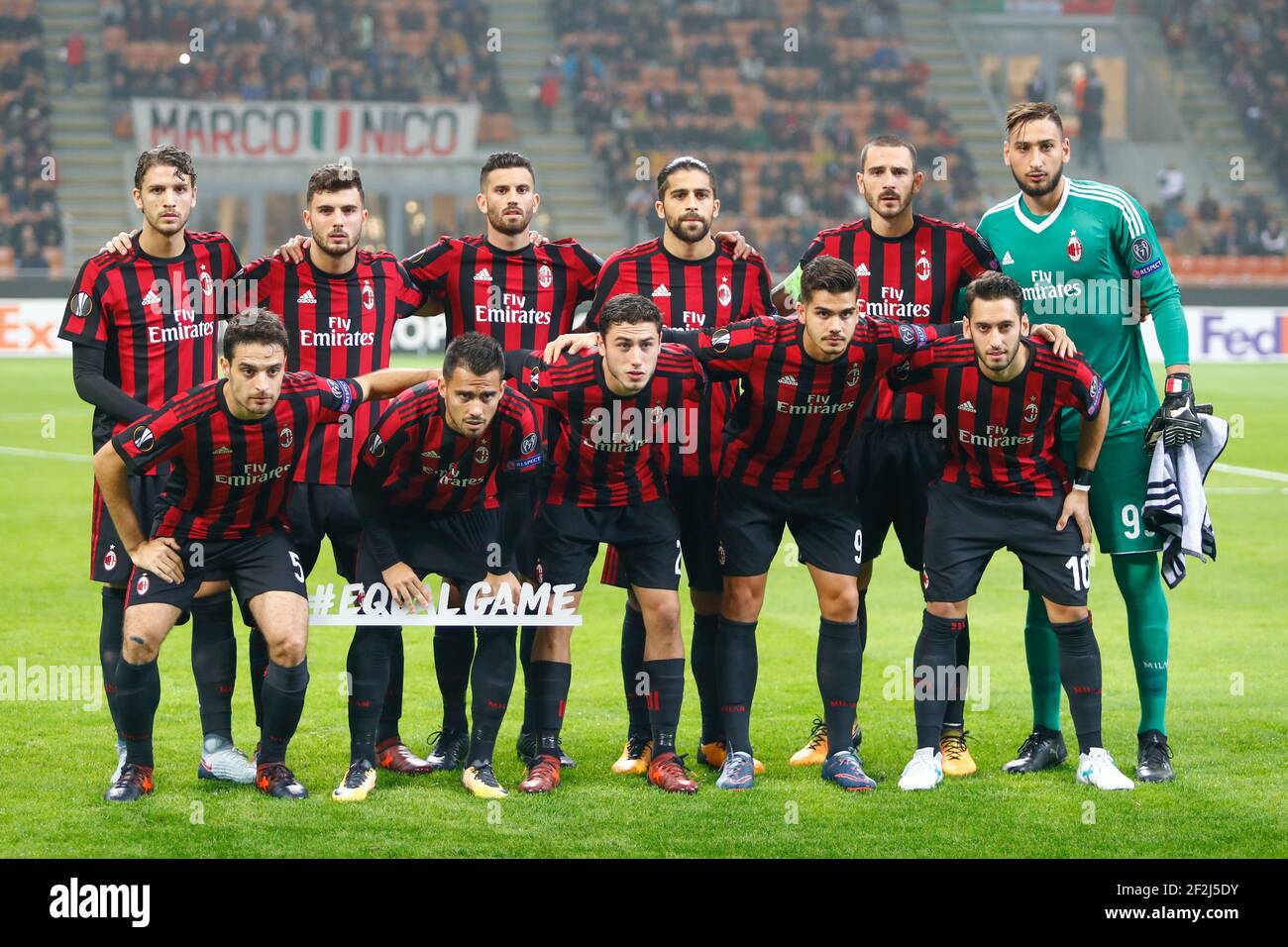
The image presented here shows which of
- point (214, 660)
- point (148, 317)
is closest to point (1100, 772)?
point (214, 660)

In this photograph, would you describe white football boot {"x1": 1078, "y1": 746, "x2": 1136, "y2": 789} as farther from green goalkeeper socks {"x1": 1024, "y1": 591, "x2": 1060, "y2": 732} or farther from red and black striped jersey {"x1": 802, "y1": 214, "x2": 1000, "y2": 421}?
red and black striped jersey {"x1": 802, "y1": 214, "x2": 1000, "y2": 421}

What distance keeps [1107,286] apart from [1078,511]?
2.80 ft

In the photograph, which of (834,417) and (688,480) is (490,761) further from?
(834,417)

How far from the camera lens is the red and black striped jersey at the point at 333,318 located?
20.1 ft

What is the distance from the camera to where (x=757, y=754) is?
6312 mm

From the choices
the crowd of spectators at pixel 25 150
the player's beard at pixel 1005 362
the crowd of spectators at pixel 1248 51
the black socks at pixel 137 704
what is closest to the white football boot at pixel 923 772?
the player's beard at pixel 1005 362

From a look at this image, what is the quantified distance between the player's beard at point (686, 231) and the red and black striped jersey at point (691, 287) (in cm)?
10

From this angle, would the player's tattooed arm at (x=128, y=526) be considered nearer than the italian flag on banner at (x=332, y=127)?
Yes

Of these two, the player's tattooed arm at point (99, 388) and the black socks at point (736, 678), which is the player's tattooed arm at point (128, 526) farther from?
the black socks at point (736, 678)

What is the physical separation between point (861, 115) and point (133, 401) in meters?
28.0

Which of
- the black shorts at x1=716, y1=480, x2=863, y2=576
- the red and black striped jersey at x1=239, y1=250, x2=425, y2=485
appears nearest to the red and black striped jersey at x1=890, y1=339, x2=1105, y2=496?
the black shorts at x1=716, y1=480, x2=863, y2=576

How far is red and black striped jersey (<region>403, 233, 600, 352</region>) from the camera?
6.35m

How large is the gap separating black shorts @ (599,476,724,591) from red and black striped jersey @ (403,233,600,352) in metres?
0.80

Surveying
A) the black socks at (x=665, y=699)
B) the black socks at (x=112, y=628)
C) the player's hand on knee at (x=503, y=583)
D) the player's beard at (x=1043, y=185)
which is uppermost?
the player's beard at (x=1043, y=185)
